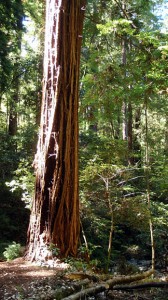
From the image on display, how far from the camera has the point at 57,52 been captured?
14.7ft

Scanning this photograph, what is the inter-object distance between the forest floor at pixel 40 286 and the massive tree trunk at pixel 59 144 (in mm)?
405

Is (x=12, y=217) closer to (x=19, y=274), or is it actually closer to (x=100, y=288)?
(x=19, y=274)

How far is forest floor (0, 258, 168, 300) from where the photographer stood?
301 centimetres

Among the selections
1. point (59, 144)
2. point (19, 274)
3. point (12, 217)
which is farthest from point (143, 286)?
point (12, 217)

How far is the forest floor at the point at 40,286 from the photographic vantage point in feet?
9.87

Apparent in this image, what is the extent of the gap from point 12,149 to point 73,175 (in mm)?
7033

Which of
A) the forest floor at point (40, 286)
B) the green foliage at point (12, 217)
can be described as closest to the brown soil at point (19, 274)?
the forest floor at point (40, 286)

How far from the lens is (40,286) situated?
3.26m

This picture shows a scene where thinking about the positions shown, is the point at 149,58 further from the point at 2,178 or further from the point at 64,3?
the point at 2,178

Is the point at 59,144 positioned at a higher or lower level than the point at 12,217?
higher

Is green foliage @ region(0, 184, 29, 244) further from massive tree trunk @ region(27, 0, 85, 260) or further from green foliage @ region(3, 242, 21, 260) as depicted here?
massive tree trunk @ region(27, 0, 85, 260)

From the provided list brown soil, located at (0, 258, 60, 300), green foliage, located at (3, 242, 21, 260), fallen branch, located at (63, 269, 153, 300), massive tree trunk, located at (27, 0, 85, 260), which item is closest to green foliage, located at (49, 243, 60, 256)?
massive tree trunk, located at (27, 0, 85, 260)

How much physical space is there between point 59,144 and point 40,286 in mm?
1807

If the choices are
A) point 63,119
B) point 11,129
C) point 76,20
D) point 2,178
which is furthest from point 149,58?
point 11,129
